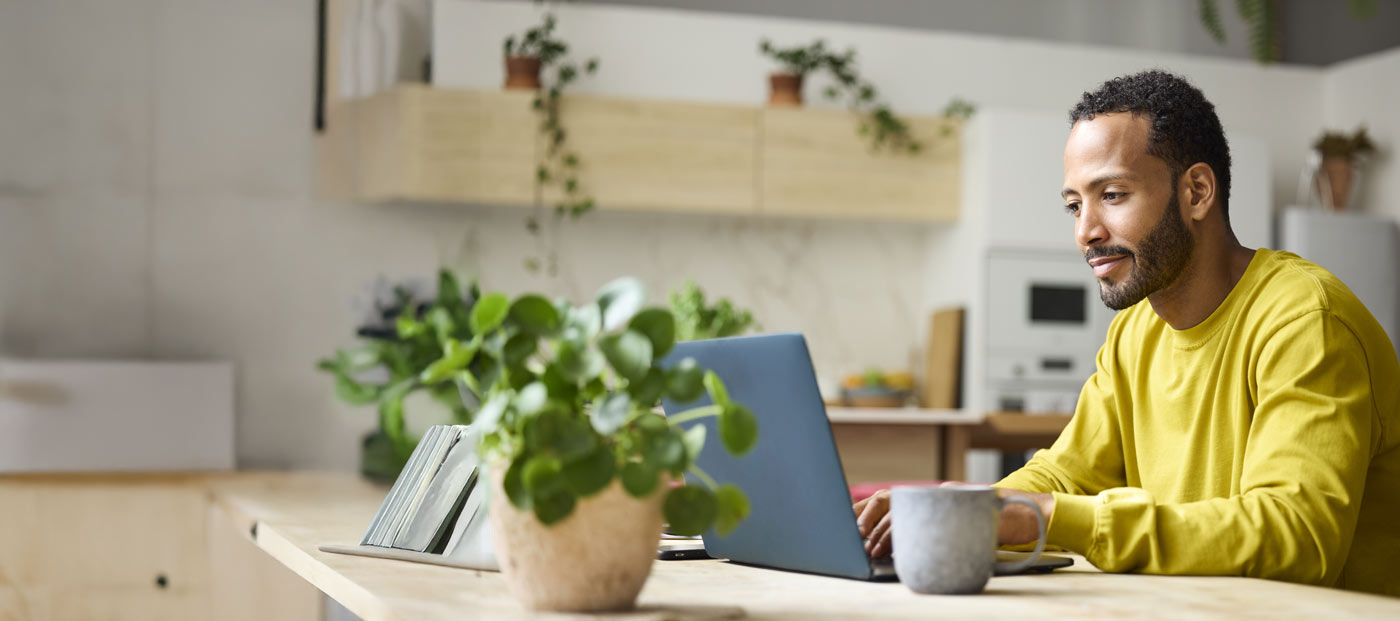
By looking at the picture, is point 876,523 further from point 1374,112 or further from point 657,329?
point 1374,112

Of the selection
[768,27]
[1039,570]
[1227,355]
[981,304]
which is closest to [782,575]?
[1039,570]

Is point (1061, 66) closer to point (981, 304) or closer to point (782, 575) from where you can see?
point (981, 304)

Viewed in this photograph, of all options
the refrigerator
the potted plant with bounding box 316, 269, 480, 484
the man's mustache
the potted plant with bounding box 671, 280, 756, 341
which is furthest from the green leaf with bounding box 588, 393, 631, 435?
the refrigerator

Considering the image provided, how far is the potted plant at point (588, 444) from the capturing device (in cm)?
88

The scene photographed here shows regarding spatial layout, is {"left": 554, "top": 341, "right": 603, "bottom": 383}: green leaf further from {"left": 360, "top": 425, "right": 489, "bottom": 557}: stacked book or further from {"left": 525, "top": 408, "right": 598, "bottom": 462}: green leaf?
{"left": 360, "top": 425, "right": 489, "bottom": 557}: stacked book

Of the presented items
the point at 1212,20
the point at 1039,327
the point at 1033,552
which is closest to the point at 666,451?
the point at 1033,552

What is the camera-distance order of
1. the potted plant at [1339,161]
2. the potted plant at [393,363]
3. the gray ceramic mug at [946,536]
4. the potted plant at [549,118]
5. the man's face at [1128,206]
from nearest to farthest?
1. the gray ceramic mug at [946,536]
2. the man's face at [1128,206]
3. the potted plant at [393,363]
4. the potted plant at [549,118]
5. the potted plant at [1339,161]

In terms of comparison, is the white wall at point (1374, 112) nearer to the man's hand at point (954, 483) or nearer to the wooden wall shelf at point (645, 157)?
the wooden wall shelf at point (645, 157)

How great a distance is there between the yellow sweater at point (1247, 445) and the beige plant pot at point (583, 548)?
18.8 inches

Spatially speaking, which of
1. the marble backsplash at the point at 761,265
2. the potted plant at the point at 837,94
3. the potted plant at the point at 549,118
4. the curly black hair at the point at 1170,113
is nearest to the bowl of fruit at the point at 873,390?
the marble backsplash at the point at 761,265

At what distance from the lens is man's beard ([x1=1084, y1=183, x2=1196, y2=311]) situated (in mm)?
1491

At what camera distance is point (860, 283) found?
474 cm

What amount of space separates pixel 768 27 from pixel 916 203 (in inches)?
31.5

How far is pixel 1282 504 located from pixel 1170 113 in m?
0.48
